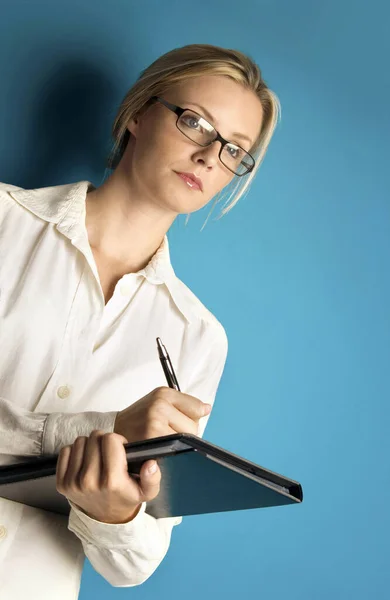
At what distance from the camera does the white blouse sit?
55.7 inches

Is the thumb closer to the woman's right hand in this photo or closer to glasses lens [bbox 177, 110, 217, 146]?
the woman's right hand

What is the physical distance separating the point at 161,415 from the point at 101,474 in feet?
0.44

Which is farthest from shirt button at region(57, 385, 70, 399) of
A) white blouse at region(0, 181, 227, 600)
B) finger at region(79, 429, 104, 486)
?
finger at region(79, 429, 104, 486)

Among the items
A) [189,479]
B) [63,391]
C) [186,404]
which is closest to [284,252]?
[63,391]

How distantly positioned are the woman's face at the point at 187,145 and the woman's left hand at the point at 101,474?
69cm

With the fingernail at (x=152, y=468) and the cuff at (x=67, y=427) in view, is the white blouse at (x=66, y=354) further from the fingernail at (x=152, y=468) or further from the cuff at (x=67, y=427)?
the fingernail at (x=152, y=468)

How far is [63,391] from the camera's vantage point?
149 centimetres

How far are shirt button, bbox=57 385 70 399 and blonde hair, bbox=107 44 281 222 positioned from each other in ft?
1.97

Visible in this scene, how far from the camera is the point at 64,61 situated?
1801 millimetres

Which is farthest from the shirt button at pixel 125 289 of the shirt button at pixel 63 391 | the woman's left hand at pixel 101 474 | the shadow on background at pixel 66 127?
the woman's left hand at pixel 101 474

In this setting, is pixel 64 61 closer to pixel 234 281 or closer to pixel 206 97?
pixel 206 97

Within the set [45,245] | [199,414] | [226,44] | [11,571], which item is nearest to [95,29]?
[226,44]

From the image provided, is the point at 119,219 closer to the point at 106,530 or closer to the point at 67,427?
the point at 67,427

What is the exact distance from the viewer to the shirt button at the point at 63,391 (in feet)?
4.89
